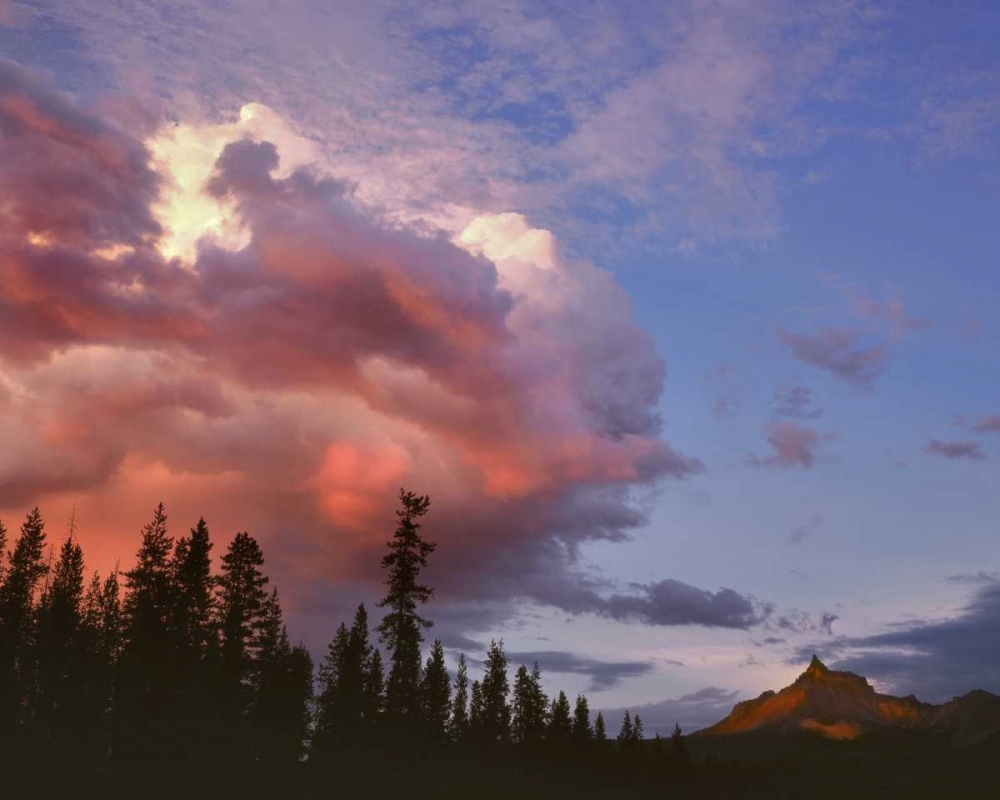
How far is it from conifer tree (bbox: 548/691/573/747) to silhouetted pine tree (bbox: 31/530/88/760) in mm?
61397

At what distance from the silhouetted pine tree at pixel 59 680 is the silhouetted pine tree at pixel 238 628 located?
14.2 m

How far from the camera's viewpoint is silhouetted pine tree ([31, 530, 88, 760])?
7619cm

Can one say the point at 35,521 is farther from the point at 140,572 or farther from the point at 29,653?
the point at 140,572

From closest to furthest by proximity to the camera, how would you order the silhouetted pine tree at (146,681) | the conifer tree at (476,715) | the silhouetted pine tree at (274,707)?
1. the silhouetted pine tree at (146,681)
2. the silhouetted pine tree at (274,707)
3. the conifer tree at (476,715)

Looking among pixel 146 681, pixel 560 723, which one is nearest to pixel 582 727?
pixel 560 723

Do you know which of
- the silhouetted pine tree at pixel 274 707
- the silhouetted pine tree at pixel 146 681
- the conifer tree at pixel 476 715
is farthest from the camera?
the conifer tree at pixel 476 715

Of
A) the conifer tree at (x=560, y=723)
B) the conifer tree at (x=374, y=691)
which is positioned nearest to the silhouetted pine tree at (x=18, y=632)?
the conifer tree at (x=374, y=691)

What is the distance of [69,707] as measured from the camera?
76.9m

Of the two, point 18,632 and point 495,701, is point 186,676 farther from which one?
point 495,701

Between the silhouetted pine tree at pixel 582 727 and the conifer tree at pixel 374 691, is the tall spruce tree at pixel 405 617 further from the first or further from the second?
the silhouetted pine tree at pixel 582 727

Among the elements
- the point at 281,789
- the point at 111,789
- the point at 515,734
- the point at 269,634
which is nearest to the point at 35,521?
the point at 269,634

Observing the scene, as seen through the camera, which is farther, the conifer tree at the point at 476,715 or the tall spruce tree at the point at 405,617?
the conifer tree at the point at 476,715

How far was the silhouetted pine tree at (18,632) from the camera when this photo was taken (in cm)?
7338

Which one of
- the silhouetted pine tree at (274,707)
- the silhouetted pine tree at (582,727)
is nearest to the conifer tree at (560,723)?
the silhouetted pine tree at (582,727)
